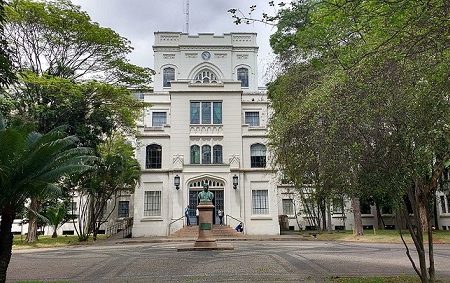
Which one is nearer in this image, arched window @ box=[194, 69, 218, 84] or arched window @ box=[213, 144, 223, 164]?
arched window @ box=[213, 144, 223, 164]

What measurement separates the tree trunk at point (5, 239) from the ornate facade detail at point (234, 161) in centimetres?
2173

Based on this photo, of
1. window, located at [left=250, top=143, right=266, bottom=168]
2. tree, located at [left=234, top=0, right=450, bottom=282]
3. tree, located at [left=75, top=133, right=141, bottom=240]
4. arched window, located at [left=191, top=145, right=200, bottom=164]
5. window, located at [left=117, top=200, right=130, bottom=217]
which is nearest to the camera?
tree, located at [left=234, top=0, right=450, bottom=282]

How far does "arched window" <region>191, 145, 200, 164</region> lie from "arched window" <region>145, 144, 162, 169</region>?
7.91 ft

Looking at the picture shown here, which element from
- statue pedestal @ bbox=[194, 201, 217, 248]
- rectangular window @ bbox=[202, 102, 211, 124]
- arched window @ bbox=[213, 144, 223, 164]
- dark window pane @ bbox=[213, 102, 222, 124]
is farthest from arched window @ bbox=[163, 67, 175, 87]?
statue pedestal @ bbox=[194, 201, 217, 248]

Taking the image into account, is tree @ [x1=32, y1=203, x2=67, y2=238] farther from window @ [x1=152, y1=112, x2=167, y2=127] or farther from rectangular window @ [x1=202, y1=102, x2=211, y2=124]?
rectangular window @ [x1=202, y1=102, x2=211, y2=124]

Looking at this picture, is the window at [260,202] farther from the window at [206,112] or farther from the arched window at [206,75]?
the arched window at [206,75]

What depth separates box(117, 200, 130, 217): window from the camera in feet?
120

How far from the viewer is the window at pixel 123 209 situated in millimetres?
36656

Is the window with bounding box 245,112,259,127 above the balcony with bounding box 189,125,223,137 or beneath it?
above

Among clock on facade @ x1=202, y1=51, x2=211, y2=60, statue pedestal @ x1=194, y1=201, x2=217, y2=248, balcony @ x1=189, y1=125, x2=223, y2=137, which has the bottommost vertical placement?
statue pedestal @ x1=194, y1=201, x2=217, y2=248

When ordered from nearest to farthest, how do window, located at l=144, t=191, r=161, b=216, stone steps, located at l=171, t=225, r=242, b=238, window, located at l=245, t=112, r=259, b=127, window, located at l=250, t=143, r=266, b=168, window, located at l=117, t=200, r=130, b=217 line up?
stone steps, located at l=171, t=225, r=242, b=238, window, located at l=144, t=191, r=161, b=216, window, located at l=250, t=143, r=266, b=168, window, located at l=245, t=112, r=259, b=127, window, located at l=117, t=200, r=130, b=217

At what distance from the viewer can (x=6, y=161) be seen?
940 centimetres

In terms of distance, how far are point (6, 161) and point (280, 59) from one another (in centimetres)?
1421

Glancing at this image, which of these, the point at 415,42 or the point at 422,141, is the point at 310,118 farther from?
the point at 415,42
